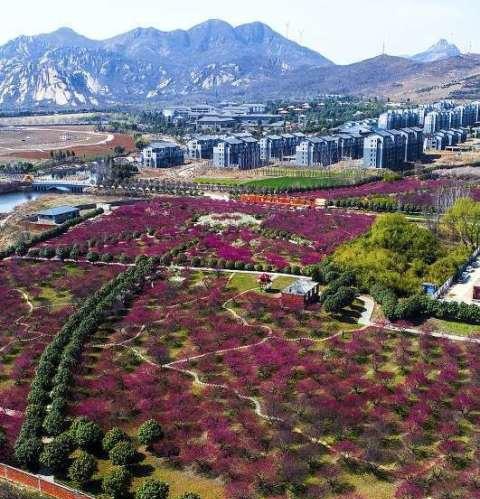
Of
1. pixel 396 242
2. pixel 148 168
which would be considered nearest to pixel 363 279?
pixel 396 242

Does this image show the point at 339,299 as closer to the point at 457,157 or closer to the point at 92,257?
the point at 92,257

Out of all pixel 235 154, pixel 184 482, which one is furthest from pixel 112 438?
pixel 235 154

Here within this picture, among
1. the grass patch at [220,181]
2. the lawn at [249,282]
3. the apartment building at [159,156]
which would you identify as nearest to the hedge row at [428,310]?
the lawn at [249,282]

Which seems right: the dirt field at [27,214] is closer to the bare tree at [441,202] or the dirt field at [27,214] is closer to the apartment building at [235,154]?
the apartment building at [235,154]

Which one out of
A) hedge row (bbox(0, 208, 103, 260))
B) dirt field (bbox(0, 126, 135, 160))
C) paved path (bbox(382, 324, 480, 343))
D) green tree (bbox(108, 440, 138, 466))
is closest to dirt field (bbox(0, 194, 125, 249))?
hedge row (bbox(0, 208, 103, 260))

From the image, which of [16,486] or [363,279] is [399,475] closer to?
[16,486]
